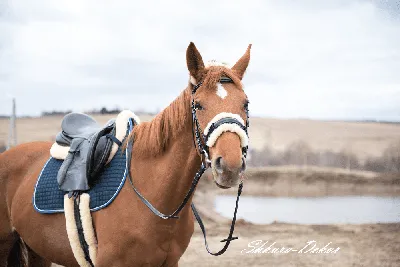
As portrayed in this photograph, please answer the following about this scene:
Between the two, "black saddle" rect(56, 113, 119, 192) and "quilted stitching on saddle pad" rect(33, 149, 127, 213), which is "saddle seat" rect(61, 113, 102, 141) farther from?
"quilted stitching on saddle pad" rect(33, 149, 127, 213)

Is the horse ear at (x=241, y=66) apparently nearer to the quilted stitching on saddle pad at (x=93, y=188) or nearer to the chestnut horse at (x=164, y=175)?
the chestnut horse at (x=164, y=175)

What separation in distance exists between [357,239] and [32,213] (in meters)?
7.39

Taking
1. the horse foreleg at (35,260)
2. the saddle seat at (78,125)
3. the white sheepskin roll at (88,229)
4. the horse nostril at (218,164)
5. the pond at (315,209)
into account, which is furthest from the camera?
the pond at (315,209)

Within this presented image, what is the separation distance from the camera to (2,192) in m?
3.81

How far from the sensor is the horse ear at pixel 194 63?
2420mm

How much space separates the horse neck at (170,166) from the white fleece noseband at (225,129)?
1.17ft

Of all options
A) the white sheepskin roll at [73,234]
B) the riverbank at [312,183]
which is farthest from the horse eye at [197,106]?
the riverbank at [312,183]

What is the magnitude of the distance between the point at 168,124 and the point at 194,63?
18.6 inches

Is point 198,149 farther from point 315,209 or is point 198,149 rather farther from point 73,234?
point 315,209

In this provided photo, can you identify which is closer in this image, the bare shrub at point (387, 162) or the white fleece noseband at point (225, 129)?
the white fleece noseband at point (225, 129)

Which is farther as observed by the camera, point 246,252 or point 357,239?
point 357,239

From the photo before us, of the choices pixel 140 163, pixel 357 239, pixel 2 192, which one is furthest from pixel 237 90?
pixel 357 239

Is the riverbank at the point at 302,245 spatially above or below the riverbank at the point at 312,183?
above

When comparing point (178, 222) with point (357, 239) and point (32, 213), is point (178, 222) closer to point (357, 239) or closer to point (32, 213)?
point (32, 213)
